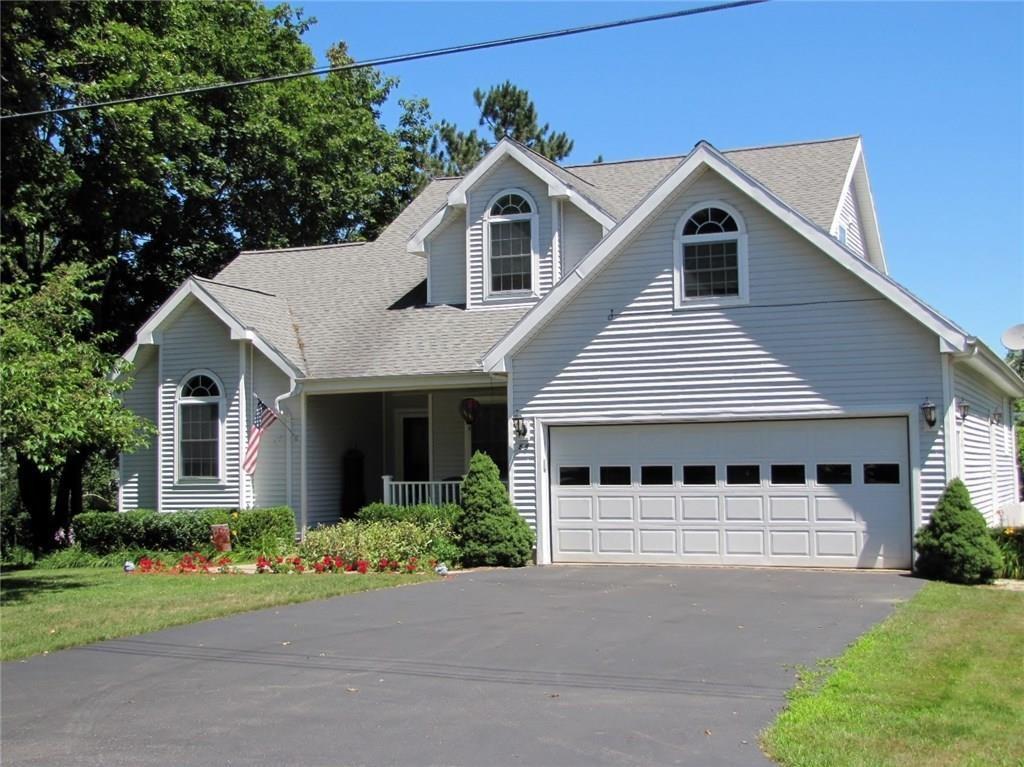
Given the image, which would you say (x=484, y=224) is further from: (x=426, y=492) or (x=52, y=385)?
(x=52, y=385)

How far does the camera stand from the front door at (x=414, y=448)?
24.8m

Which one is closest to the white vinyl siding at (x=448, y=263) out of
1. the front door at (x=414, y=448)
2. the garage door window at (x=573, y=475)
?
the front door at (x=414, y=448)

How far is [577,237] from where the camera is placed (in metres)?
22.1

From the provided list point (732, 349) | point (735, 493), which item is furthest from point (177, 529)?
point (732, 349)

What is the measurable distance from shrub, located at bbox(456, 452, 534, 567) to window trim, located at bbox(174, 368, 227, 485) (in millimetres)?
6080

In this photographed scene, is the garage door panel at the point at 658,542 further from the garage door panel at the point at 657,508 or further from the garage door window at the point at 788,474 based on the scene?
the garage door window at the point at 788,474

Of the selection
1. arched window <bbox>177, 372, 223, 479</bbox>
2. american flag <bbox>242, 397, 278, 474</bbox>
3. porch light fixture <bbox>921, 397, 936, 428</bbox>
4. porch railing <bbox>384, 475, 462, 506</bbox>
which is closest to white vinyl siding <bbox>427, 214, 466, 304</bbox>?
porch railing <bbox>384, 475, 462, 506</bbox>

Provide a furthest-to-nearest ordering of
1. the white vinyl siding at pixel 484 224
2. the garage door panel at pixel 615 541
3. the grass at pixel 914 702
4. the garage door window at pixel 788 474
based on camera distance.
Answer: the white vinyl siding at pixel 484 224, the garage door panel at pixel 615 541, the garage door window at pixel 788 474, the grass at pixel 914 702

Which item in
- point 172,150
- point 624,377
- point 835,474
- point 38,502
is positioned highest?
point 172,150

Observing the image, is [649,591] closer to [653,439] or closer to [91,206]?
[653,439]

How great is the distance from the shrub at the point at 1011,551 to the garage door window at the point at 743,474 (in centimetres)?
348

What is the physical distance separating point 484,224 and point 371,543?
706 centimetres

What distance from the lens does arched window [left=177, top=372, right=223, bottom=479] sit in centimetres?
2288

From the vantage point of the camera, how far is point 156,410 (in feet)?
78.2
